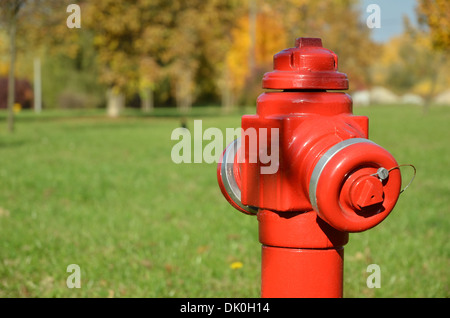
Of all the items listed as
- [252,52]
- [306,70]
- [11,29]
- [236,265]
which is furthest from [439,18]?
[252,52]

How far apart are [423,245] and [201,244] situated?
5.41 feet

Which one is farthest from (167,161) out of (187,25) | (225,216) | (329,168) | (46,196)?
(187,25)

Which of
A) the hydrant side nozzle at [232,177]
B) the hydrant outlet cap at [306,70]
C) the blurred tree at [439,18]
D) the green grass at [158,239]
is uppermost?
the blurred tree at [439,18]

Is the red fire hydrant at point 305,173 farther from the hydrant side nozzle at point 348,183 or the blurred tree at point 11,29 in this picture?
the blurred tree at point 11,29

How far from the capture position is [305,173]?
1665 mm

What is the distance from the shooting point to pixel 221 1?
29000mm

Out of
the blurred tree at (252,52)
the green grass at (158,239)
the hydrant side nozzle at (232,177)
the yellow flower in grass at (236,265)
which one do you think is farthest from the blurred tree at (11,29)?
the blurred tree at (252,52)

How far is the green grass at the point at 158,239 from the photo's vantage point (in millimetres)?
3467

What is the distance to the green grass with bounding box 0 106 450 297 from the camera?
3467 millimetres

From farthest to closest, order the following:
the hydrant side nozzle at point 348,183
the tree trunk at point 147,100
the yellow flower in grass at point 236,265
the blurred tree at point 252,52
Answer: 1. the blurred tree at point 252,52
2. the tree trunk at point 147,100
3. the yellow flower in grass at point 236,265
4. the hydrant side nozzle at point 348,183

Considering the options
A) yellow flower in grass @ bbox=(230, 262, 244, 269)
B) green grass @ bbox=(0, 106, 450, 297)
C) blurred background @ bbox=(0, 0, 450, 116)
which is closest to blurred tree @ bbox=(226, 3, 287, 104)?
blurred background @ bbox=(0, 0, 450, 116)

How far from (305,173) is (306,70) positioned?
322 millimetres

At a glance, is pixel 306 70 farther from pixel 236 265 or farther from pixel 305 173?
pixel 236 265

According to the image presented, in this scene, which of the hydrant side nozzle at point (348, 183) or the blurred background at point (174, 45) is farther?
the blurred background at point (174, 45)
